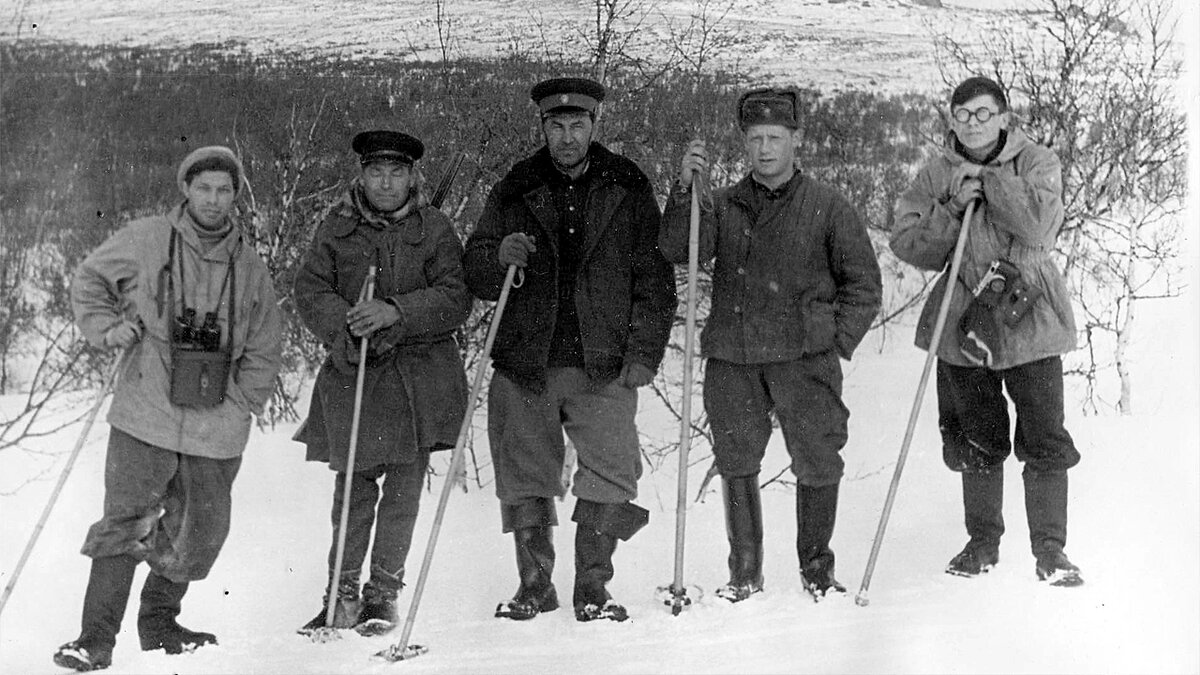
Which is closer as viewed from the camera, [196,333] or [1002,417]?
[196,333]

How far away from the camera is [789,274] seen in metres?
3.73

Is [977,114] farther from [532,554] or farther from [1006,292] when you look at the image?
[532,554]

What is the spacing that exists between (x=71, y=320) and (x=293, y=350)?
3.86ft

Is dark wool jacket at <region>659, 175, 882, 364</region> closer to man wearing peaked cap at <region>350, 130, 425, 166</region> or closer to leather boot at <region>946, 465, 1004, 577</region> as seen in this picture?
leather boot at <region>946, 465, 1004, 577</region>

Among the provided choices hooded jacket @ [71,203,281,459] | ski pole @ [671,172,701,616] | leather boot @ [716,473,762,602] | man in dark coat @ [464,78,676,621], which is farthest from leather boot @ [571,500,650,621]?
hooded jacket @ [71,203,281,459]

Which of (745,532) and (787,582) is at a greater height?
(745,532)

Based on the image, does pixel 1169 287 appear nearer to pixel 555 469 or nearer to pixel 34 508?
pixel 555 469

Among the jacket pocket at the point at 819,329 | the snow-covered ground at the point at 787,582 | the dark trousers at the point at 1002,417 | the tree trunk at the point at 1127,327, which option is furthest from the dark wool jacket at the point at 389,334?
the tree trunk at the point at 1127,327

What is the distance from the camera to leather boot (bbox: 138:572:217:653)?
3504mm

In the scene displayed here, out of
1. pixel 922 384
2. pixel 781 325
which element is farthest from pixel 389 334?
pixel 922 384

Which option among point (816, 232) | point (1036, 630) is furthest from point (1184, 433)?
point (816, 232)

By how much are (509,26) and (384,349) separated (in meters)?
1.91

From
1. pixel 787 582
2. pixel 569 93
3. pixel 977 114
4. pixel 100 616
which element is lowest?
pixel 787 582

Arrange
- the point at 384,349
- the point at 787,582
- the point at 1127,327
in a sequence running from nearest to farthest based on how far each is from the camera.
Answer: the point at 384,349, the point at 787,582, the point at 1127,327
